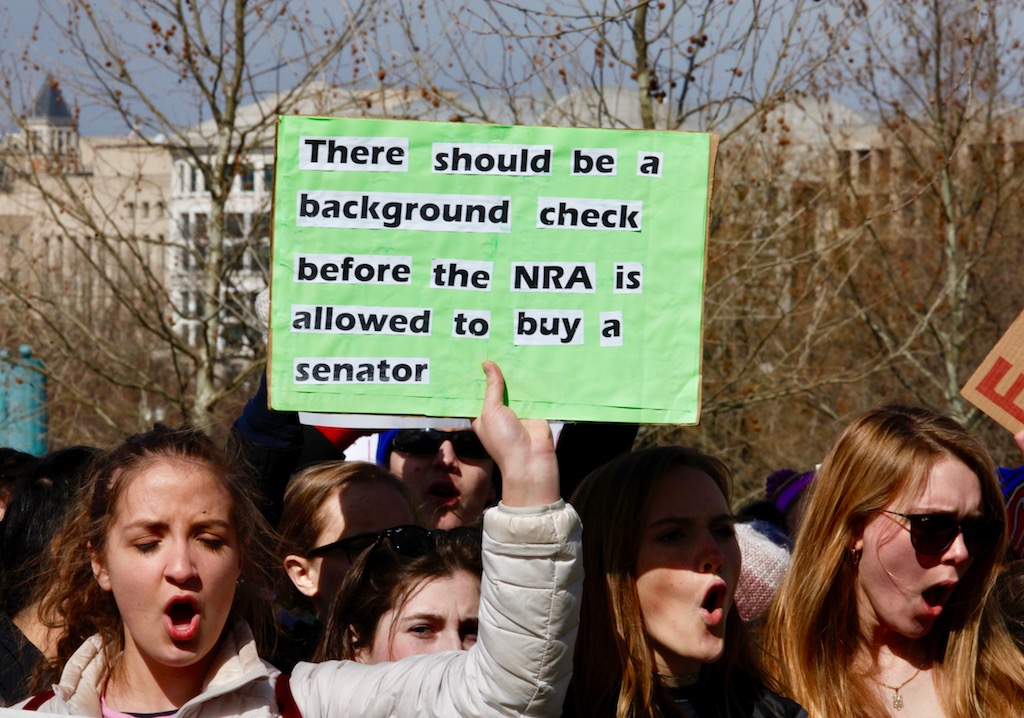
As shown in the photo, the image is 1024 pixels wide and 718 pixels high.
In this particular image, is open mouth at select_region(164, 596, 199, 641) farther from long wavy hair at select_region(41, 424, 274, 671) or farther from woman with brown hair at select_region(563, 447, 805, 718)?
woman with brown hair at select_region(563, 447, 805, 718)

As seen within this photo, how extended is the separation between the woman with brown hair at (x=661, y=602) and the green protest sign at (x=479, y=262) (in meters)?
0.29

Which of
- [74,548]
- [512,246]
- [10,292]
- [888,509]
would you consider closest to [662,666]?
[888,509]

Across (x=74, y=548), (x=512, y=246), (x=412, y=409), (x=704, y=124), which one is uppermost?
(x=704, y=124)

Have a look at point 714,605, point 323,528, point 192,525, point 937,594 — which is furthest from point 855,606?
point 192,525

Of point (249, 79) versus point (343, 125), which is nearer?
point (343, 125)

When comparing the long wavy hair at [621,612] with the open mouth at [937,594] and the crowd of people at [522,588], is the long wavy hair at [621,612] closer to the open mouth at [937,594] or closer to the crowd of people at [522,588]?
the crowd of people at [522,588]

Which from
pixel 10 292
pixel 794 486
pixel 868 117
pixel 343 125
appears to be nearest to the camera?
pixel 343 125

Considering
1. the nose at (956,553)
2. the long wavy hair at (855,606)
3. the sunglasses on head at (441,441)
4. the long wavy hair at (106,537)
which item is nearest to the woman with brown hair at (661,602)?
the long wavy hair at (855,606)

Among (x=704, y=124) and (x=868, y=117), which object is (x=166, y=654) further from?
(x=868, y=117)

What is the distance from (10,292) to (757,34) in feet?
18.9

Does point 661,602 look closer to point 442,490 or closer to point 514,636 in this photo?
point 514,636

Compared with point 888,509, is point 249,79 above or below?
above

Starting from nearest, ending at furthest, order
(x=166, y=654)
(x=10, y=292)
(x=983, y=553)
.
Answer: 1. (x=166, y=654)
2. (x=983, y=553)
3. (x=10, y=292)

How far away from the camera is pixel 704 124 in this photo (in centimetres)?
938
